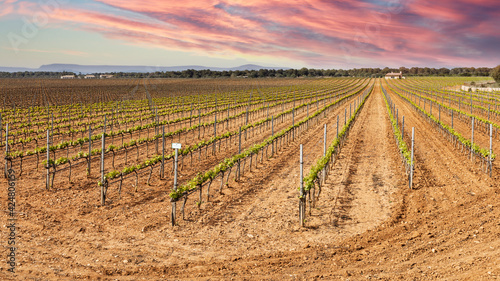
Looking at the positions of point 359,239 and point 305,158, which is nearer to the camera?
point 359,239

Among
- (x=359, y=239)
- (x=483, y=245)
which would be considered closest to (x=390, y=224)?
(x=359, y=239)

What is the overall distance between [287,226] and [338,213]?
1932mm

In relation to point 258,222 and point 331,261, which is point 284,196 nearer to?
point 258,222

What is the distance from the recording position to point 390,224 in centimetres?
1059

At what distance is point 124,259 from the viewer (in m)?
8.57

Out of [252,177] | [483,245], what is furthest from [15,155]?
[483,245]

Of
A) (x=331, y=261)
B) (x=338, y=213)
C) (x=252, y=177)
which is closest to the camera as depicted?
(x=331, y=261)

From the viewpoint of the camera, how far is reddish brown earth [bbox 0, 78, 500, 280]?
7980mm

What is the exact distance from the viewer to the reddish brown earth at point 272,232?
26.2 feet

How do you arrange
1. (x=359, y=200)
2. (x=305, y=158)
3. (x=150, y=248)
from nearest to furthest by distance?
(x=150, y=248) → (x=359, y=200) → (x=305, y=158)

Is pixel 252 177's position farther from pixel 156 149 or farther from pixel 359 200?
pixel 156 149

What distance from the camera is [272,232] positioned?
1019cm

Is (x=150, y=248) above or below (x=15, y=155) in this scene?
below

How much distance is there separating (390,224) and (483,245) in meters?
2.35
